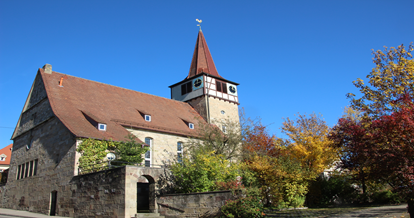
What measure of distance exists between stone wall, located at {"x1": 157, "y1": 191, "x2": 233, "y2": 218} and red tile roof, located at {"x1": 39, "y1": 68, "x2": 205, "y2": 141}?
203 inches

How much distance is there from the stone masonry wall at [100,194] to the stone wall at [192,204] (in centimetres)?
209

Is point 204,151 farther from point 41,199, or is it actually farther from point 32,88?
point 32,88

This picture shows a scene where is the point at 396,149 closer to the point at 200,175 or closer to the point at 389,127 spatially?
the point at 389,127

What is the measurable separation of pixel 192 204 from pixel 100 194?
14.0ft

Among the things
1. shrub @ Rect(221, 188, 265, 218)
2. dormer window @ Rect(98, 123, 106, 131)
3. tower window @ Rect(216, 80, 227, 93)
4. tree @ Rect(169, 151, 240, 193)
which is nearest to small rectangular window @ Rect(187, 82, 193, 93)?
tower window @ Rect(216, 80, 227, 93)

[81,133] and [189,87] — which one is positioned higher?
[189,87]

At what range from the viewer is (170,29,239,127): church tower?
2917cm

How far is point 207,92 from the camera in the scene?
29.4 metres

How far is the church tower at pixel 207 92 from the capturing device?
95.7 ft

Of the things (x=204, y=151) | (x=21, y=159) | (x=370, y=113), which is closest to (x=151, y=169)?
(x=204, y=151)

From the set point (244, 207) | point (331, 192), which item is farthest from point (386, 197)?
point (244, 207)

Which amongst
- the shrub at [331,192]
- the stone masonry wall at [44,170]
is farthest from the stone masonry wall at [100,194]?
the shrub at [331,192]

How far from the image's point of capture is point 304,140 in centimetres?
2370

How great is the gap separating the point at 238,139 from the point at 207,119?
22.7 ft
